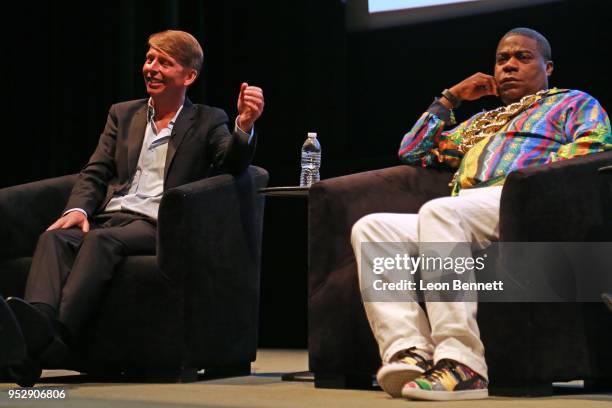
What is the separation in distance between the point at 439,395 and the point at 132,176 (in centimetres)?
147

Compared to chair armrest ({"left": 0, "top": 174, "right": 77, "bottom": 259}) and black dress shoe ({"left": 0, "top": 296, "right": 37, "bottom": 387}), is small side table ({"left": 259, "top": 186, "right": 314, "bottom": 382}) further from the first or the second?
black dress shoe ({"left": 0, "top": 296, "right": 37, "bottom": 387})

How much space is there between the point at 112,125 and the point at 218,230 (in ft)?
2.07

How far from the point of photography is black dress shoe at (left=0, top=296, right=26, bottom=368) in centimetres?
211

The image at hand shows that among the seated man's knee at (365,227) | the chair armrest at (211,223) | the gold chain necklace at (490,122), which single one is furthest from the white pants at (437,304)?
the chair armrest at (211,223)

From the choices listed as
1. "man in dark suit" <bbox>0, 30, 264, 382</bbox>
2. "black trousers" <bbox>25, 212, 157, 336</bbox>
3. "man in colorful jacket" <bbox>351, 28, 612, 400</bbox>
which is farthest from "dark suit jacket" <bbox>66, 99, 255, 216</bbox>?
"man in colorful jacket" <bbox>351, 28, 612, 400</bbox>

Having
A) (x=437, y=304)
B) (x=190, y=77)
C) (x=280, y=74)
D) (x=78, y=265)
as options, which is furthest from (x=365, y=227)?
(x=280, y=74)

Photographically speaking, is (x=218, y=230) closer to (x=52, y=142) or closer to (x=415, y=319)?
(x=415, y=319)

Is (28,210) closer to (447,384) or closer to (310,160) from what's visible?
(310,160)

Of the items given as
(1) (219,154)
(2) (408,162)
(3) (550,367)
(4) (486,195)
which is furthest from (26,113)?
(3) (550,367)

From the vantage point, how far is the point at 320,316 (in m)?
2.62

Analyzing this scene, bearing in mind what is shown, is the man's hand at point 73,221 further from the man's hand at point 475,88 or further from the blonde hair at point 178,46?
the man's hand at point 475,88

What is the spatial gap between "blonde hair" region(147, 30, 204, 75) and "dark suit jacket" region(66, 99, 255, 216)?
162 millimetres

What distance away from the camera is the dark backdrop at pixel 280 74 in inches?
158

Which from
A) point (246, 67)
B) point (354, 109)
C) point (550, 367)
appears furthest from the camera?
point (246, 67)
